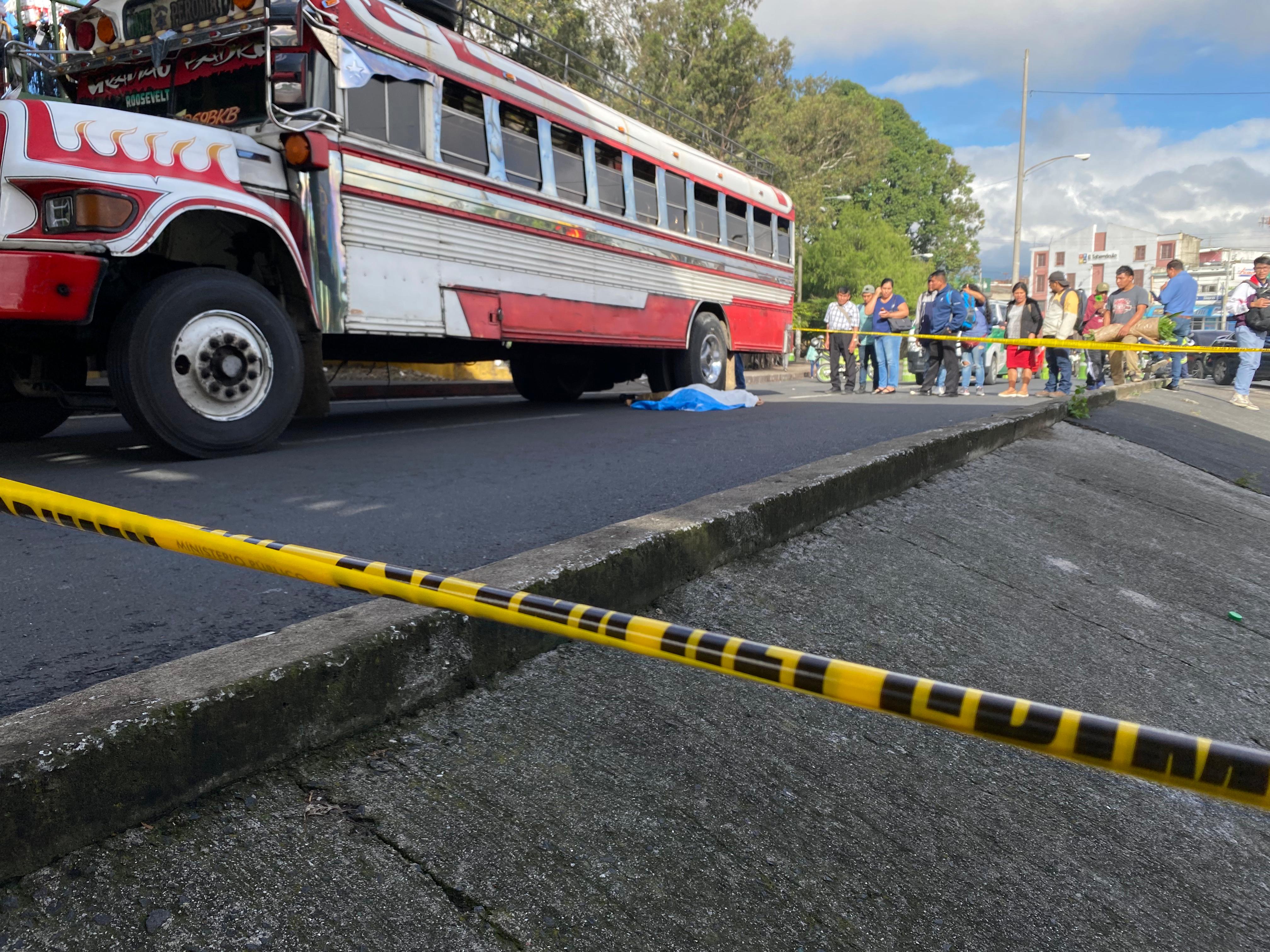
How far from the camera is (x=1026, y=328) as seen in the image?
12977 millimetres

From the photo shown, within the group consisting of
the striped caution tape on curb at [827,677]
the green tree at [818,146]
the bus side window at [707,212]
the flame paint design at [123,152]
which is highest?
the green tree at [818,146]

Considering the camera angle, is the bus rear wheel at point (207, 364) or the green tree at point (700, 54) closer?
the bus rear wheel at point (207, 364)

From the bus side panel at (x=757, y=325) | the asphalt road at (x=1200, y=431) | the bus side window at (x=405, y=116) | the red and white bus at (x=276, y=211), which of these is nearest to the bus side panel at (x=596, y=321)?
the red and white bus at (x=276, y=211)

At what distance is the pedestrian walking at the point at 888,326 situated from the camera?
44.0 feet

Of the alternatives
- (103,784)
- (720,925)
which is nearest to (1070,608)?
(720,925)

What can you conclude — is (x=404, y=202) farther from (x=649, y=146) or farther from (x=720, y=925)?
(x=720, y=925)

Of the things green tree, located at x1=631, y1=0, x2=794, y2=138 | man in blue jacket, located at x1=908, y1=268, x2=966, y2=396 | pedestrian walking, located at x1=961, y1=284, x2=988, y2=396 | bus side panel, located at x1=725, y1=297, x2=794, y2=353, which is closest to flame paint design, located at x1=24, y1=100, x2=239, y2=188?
bus side panel, located at x1=725, y1=297, x2=794, y2=353

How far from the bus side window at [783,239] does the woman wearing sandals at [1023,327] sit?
132 inches

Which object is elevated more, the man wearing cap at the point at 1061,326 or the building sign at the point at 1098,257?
the building sign at the point at 1098,257

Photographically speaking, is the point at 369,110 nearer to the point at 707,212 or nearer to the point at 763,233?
the point at 707,212

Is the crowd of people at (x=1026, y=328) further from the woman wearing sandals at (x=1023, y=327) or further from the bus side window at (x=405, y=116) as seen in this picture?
the bus side window at (x=405, y=116)

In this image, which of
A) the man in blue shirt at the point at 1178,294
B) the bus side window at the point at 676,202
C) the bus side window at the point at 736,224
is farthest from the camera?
the man in blue shirt at the point at 1178,294

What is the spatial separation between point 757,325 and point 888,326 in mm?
3168

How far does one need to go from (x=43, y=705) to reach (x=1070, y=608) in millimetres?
3506
